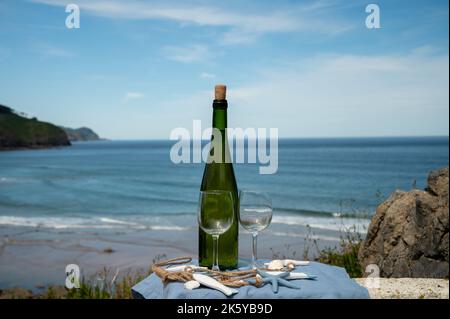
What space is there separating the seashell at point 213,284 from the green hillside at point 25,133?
62943 millimetres

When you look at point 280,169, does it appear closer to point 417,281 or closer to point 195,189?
point 195,189

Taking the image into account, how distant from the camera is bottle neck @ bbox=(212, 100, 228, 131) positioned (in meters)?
2.31

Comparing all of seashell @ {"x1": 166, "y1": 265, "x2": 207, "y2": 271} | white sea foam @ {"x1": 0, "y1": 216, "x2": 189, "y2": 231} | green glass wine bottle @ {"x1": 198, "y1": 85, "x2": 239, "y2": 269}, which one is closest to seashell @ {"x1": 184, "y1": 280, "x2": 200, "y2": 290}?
seashell @ {"x1": 166, "y1": 265, "x2": 207, "y2": 271}

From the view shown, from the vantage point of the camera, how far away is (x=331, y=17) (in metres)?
24.3

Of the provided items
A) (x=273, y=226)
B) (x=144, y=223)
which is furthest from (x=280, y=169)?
(x=273, y=226)

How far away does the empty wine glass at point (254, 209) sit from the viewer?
2.22m

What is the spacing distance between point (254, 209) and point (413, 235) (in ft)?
11.3

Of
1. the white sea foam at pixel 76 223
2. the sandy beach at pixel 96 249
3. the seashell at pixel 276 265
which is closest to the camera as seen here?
the seashell at pixel 276 265

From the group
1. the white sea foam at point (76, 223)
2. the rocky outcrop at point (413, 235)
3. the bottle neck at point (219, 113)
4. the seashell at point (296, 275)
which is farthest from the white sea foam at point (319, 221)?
the bottle neck at point (219, 113)

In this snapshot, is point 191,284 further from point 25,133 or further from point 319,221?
point 25,133

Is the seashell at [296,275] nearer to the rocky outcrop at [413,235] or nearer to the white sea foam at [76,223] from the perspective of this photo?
the rocky outcrop at [413,235]

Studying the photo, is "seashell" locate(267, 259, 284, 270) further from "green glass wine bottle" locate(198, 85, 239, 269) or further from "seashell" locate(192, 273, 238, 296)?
"seashell" locate(192, 273, 238, 296)

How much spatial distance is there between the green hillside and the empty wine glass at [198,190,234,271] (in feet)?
206

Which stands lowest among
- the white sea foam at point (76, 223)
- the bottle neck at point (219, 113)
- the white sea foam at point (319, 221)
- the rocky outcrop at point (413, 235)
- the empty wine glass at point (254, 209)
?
the white sea foam at point (76, 223)
